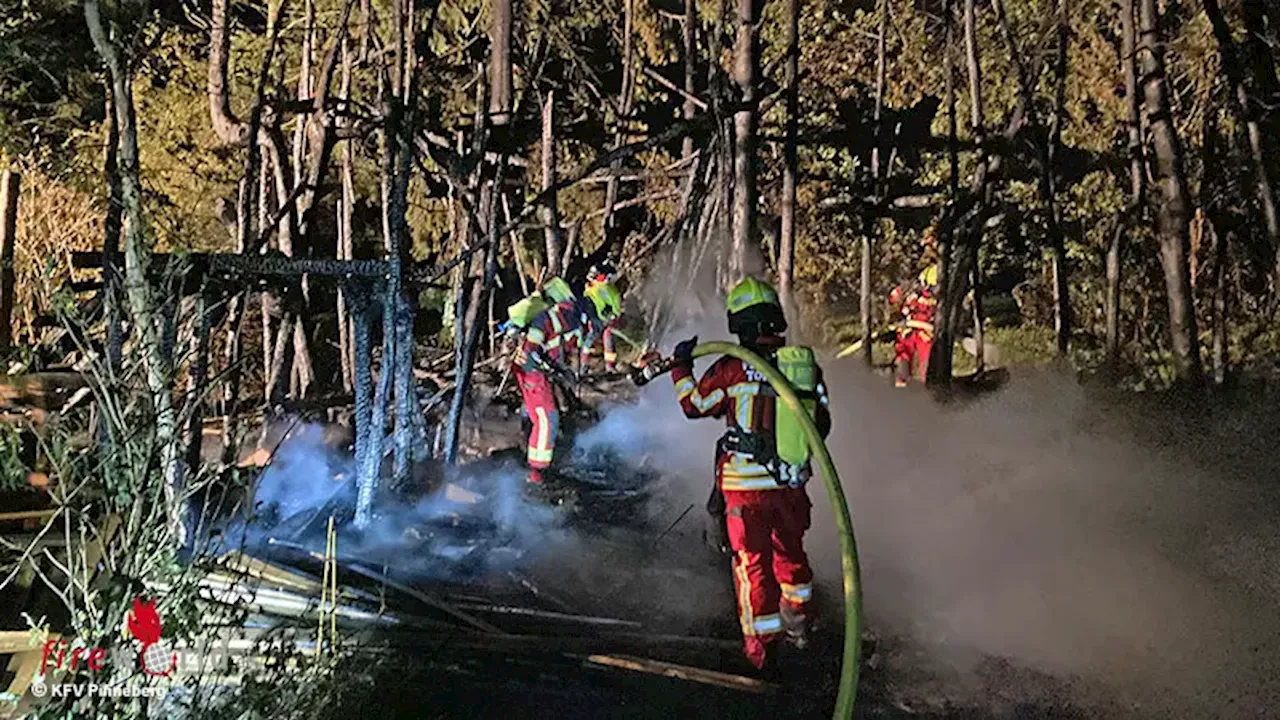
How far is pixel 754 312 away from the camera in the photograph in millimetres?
5668

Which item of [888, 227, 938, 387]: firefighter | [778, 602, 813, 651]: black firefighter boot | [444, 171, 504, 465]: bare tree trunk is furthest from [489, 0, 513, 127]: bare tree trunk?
[888, 227, 938, 387]: firefighter

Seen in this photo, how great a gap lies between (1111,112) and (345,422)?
39.2ft

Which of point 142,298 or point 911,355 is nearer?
point 142,298

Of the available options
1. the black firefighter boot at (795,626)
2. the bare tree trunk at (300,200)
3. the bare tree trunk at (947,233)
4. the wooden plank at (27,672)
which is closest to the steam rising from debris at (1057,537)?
the bare tree trunk at (947,233)

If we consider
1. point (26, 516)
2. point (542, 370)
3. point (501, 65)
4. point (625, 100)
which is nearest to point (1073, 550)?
point (542, 370)

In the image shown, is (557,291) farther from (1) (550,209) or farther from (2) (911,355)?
(2) (911,355)

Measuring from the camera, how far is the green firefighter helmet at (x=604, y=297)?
34.9ft

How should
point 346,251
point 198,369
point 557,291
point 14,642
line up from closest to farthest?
point 14,642, point 198,369, point 557,291, point 346,251

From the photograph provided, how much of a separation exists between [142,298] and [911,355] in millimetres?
13505

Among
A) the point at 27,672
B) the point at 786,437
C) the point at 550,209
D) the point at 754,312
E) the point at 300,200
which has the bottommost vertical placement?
the point at 27,672

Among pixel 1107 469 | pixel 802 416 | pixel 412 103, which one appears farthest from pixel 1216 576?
pixel 412 103

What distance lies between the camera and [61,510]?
3.43m

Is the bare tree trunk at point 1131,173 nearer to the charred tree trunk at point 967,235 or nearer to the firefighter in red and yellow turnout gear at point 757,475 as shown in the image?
the charred tree trunk at point 967,235

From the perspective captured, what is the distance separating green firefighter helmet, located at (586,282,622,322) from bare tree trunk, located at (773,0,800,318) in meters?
1.86
